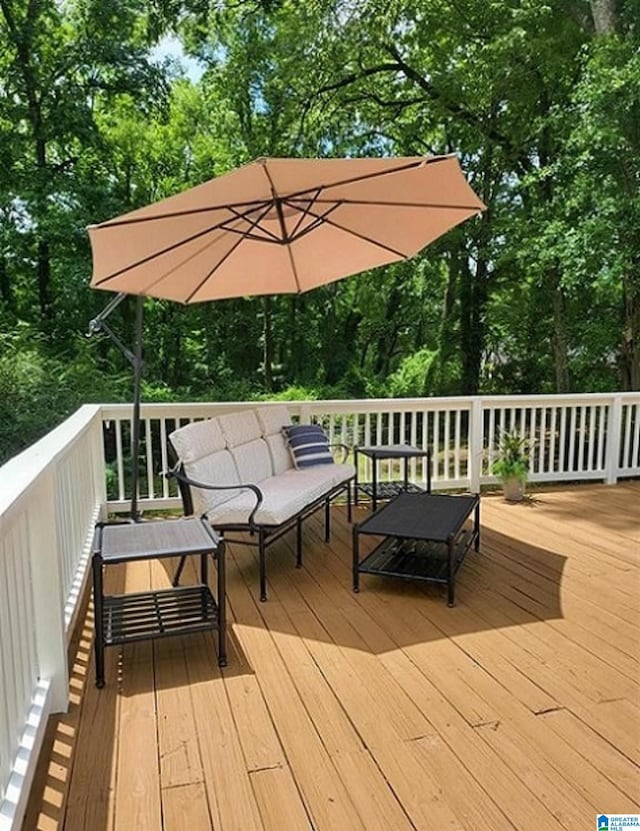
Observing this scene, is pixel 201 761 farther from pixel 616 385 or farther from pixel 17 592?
pixel 616 385

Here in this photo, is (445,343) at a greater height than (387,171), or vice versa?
(387,171)

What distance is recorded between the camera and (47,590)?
7.37 ft

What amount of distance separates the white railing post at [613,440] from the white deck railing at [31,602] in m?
5.15

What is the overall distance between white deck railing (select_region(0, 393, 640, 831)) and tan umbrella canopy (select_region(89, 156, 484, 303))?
3.36ft

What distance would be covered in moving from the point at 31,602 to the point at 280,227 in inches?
98.2

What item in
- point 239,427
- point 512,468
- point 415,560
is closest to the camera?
point 415,560

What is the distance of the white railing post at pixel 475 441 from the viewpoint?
18.5ft

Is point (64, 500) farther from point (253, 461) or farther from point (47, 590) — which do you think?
point (253, 461)

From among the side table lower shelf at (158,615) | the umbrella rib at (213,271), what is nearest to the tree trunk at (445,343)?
the umbrella rib at (213,271)

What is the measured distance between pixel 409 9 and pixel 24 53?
6.25 metres

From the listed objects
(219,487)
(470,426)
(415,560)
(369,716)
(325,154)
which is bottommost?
(369,716)

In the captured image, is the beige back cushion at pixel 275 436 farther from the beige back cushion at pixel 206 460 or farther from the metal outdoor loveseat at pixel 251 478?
the beige back cushion at pixel 206 460

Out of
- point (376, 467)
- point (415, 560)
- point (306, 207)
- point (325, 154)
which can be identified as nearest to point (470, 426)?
point (376, 467)

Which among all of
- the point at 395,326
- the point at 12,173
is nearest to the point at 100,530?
the point at 12,173
